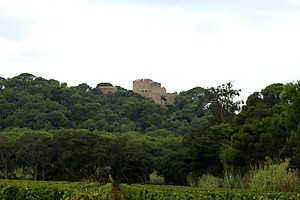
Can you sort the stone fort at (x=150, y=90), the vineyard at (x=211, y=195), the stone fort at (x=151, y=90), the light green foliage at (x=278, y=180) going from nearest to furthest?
1. the vineyard at (x=211, y=195)
2. the light green foliage at (x=278, y=180)
3. the stone fort at (x=150, y=90)
4. the stone fort at (x=151, y=90)

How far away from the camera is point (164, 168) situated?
48031mm

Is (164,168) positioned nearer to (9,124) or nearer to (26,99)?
(9,124)

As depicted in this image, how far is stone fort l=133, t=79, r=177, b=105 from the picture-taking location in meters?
133

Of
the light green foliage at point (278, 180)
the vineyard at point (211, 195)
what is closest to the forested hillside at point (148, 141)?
the light green foliage at point (278, 180)

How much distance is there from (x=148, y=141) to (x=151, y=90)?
246 feet

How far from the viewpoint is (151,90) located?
134 meters

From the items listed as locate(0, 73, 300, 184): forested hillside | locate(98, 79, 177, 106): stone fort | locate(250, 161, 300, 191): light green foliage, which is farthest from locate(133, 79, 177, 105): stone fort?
locate(250, 161, 300, 191): light green foliage

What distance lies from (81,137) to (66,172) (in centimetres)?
421

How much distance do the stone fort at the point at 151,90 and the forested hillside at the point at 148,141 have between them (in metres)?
42.8

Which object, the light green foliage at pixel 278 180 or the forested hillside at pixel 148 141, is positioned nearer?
the light green foliage at pixel 278 180

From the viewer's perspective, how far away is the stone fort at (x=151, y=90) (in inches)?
5221

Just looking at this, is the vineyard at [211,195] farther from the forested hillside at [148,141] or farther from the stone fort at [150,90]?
the stone fort at [150,90]

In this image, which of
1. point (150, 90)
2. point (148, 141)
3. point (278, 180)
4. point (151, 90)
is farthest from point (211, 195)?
point (151, 90)

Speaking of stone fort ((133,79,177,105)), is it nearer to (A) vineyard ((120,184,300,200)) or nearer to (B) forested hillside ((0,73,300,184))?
(B) forested hillside ((0,73,300,184))
